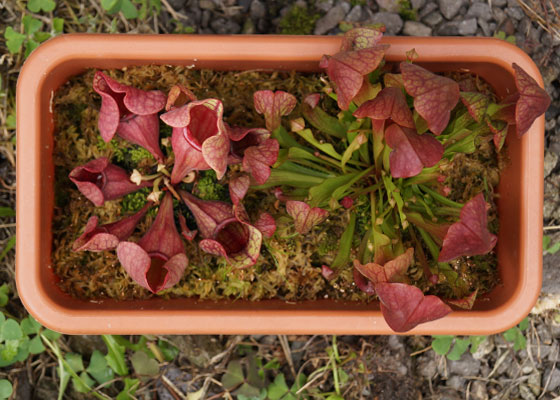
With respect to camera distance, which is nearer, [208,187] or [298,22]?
[208,187]

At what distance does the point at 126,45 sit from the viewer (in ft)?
4.19

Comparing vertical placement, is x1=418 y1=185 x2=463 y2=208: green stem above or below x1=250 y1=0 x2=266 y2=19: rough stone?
below

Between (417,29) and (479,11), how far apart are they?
0.68 feet

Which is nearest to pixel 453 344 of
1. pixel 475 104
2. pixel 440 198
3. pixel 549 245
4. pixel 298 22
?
pixel 549 245

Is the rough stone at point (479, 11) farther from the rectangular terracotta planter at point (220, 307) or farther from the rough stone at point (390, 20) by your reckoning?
the rectangular terracotta planter at point (220, 307)

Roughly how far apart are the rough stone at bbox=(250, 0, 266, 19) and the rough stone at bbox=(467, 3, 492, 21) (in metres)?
0.66

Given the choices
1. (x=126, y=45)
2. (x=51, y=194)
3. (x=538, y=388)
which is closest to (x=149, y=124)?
(x=126, y=45)

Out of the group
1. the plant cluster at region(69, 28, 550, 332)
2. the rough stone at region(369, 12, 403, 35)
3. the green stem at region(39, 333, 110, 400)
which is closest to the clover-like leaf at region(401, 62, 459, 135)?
the plant cluster at region(69, 28, 550, 332)

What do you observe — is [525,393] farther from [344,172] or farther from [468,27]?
[468,27]

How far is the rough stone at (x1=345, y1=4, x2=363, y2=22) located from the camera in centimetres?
169

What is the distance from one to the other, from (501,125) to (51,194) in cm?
109

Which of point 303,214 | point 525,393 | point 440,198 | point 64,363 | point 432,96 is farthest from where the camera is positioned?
point 525,393

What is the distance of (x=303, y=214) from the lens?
1.16 meters

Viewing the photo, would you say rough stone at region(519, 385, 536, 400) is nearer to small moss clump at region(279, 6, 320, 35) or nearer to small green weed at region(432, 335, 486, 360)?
small green weed at region(432, 335, 486, 360)
